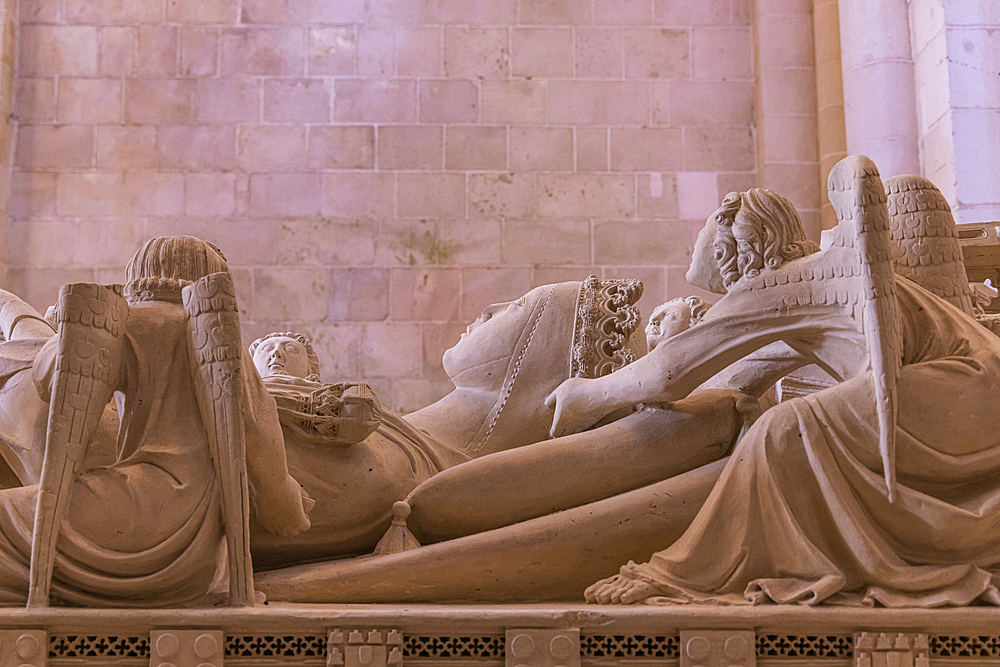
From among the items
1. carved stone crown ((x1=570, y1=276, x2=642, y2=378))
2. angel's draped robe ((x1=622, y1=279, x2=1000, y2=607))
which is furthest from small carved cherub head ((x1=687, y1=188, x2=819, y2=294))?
angel's draped robe ((x1=622, y1=279, x2=1000, y2=607))

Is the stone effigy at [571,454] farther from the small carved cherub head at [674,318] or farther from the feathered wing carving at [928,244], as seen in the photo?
the small carved cherub head at [674,318]

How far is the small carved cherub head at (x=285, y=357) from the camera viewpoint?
172 inches

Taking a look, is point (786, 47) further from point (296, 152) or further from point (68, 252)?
point (68, 252)

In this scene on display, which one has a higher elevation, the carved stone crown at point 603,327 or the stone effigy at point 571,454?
the carved stone crown at point 603,327

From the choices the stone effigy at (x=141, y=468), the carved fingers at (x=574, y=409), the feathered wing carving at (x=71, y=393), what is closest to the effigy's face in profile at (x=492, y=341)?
the carved fingers at (x=574, y=409)

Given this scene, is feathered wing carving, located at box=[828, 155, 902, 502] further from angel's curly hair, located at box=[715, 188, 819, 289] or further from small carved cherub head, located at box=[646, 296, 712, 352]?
small carved cherub head, located at box=[646, 296, 712, 352]

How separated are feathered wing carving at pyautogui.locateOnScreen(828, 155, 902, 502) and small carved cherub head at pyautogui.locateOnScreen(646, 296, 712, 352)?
107 cm

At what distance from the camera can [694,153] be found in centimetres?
795

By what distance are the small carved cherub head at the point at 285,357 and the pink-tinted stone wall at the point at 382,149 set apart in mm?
3106

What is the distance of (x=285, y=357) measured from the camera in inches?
174

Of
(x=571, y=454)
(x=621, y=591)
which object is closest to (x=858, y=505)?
(x=621, y=591)

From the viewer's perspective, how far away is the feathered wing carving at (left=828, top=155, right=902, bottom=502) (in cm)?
335

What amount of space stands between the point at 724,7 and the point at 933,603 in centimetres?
578

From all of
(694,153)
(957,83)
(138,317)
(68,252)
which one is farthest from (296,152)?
(138,317)
